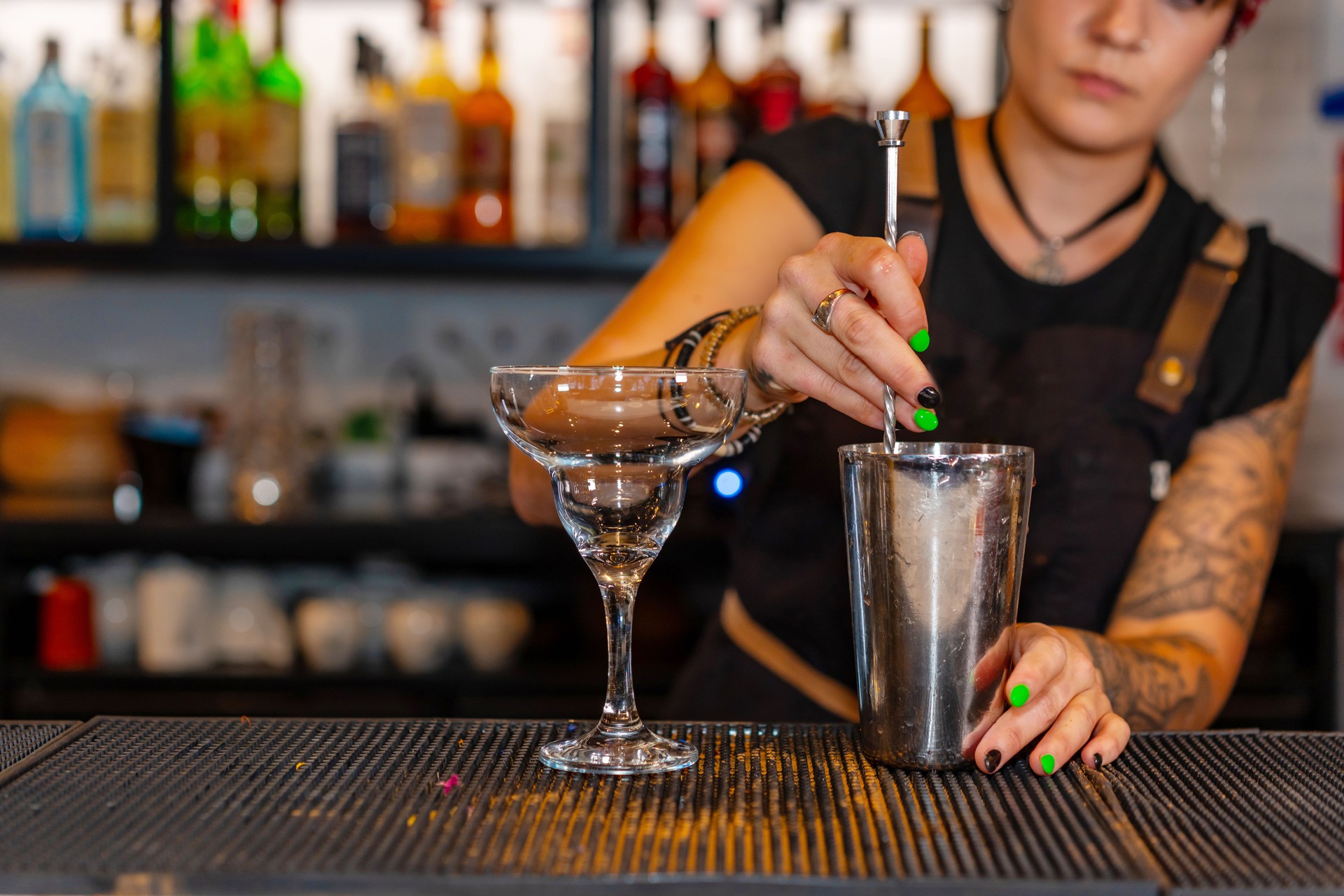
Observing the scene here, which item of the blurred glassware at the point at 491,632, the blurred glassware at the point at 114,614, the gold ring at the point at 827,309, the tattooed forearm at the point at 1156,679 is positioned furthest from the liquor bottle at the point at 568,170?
the gold ring at the point at 827,309

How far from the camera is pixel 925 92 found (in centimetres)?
235

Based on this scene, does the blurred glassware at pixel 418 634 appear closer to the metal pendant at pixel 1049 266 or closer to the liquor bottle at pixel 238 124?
the liquor bottle at pixel 238 124

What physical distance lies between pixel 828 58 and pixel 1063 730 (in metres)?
1.95

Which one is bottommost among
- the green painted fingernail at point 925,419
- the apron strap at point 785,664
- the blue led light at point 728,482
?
the apron strap at point 785,664

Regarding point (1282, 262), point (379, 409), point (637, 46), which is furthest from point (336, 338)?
point (1282, 262)

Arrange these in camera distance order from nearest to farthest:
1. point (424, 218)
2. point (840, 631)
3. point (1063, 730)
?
1. point (1063, 730)
2. point (840, 631)
3. point (424, 218)

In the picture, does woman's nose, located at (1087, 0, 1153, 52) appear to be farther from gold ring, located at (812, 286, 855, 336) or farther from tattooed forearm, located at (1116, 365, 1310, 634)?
gold ring, located at (812, 286, 855, 336)

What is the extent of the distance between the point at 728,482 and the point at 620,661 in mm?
996

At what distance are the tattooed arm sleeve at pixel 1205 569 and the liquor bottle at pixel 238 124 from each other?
169 cm

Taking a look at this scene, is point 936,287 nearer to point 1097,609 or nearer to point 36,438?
point 1097,609

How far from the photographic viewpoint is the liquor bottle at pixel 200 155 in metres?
2.35

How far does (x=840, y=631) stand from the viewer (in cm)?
130

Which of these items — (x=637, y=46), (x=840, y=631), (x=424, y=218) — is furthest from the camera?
(x=637, y=46)

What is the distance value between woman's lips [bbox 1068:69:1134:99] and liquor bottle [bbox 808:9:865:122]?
110 centimetres
